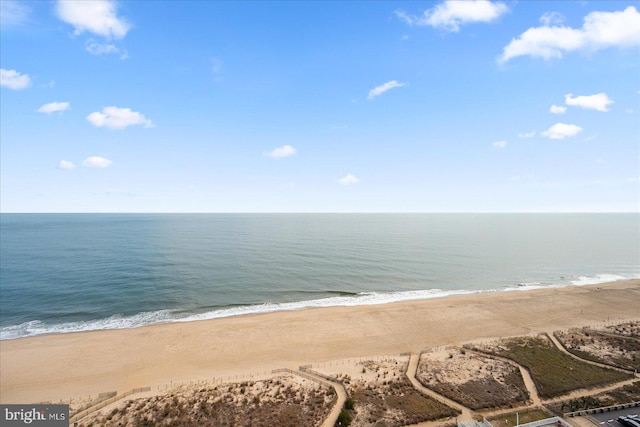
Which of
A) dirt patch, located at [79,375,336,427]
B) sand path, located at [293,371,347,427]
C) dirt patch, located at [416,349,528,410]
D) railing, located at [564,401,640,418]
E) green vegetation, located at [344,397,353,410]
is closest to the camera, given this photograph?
dirt patch, located at [79,375,336,427]

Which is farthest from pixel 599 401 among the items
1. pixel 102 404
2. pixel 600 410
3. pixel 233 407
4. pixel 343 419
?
pixel 102 404

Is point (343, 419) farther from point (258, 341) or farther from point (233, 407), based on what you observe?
point (258, 341)

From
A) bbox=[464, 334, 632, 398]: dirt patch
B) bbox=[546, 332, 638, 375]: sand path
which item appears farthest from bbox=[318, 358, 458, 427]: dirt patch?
bbox=[546, 332, 638, 375]: sand path

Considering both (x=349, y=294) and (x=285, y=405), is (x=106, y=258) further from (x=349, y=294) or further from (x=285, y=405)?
(x=285, y=405)

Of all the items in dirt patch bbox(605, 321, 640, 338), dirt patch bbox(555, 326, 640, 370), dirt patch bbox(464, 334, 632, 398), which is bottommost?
dirt patch bbox(464, 334, 632, 398)

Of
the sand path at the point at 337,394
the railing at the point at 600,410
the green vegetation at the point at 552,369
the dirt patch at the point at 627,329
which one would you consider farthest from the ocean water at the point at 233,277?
the railing at the point at 600,410

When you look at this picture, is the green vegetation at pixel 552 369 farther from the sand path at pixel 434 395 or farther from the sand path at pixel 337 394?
the sand path at pixel 337 394

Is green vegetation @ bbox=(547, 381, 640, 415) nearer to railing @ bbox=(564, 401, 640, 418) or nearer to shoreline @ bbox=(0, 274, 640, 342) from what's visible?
railing @ bbox=(564, 401, 640, 418)
